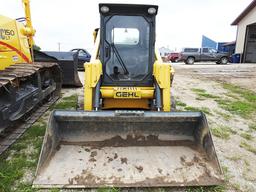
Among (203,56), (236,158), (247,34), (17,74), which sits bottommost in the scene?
(236,158)

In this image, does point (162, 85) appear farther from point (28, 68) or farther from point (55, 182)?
point (28, 68)

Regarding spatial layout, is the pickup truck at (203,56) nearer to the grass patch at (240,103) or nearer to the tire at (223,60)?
the tire at (223,60)

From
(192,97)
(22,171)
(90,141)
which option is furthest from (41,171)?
(192,97)

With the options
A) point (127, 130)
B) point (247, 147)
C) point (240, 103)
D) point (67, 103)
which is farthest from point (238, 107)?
point (67, 103)

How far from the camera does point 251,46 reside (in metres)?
24.8

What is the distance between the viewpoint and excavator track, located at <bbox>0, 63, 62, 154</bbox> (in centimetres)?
379

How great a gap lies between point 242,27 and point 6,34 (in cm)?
2435

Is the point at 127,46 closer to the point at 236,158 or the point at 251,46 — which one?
the point at 236,158

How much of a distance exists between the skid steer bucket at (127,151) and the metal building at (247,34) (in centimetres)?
2213

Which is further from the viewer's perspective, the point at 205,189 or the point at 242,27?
the point at 242,27

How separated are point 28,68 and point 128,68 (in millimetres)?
2002

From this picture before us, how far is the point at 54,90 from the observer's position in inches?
271

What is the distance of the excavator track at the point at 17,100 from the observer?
149 inches

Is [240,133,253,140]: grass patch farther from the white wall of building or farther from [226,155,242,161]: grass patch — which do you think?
the white wall of building
